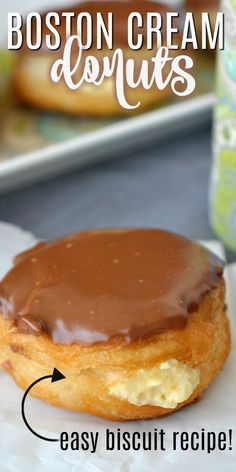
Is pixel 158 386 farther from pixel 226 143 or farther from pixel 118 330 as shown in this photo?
pixel 226 143

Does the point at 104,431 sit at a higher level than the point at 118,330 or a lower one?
lower

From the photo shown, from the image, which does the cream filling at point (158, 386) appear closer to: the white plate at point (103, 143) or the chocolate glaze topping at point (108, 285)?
the chocolate glaze topping at point (108, 285)

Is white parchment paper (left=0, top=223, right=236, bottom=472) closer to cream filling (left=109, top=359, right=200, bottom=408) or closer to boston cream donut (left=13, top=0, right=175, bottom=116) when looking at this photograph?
cream filling (left=109, top=359, right=200, bottom=408)

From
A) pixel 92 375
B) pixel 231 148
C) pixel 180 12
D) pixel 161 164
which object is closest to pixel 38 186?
pixel 161 164

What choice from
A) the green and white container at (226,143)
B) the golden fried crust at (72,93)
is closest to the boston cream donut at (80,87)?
the golden fried crust at (72,93)

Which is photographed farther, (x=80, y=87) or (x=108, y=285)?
(x=80, y=87)

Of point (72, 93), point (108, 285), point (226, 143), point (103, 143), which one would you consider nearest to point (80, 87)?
point (72, 93)
